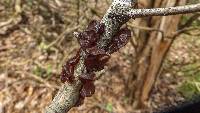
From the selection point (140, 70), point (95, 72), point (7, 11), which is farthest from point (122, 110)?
point (95, 72)

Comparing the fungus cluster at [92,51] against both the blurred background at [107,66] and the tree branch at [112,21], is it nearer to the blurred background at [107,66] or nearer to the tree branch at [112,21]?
the tree branch at [112,21]

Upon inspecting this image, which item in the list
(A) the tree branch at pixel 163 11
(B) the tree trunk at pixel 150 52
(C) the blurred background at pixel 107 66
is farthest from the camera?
(C) the blurred background at pixel 107 66

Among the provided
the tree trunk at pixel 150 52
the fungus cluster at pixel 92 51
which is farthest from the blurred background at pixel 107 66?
the fungus cluster at pixel 92 51

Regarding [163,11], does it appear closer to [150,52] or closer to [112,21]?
[112,21]

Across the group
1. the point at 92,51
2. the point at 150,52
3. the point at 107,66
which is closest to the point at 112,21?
the point at 92,51

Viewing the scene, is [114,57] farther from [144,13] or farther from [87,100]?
[144,13]
